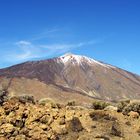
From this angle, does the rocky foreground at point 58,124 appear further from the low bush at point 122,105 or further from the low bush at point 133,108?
the low bush at point 122,105

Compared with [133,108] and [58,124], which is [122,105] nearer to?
[133,108]

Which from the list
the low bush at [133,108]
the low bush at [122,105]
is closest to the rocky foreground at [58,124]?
the low bush at [133,108]

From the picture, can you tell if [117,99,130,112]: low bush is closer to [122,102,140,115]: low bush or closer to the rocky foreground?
[122,102,140,115]: low bush

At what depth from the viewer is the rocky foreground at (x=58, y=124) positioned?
89.9ft

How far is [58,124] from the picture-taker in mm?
30156

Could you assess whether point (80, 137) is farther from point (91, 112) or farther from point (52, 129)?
point (91, 112)

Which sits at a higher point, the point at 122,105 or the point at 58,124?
the point at 122,105

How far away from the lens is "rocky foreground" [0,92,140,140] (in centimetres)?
2739

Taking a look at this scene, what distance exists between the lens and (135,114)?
3600 centimetres

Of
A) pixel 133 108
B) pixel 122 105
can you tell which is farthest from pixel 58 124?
pixel 122 105

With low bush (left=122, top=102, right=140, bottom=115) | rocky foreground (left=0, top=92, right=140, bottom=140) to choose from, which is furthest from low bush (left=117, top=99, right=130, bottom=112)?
rocky foreground (left=0, top=92, right=140, bottom=140)

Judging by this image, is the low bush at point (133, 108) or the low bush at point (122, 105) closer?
the low bush at point (133, 108)

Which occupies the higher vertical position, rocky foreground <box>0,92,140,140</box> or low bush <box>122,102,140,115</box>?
low bush <box>122,102,140,115</box>

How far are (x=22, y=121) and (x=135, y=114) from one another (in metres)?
12.0
